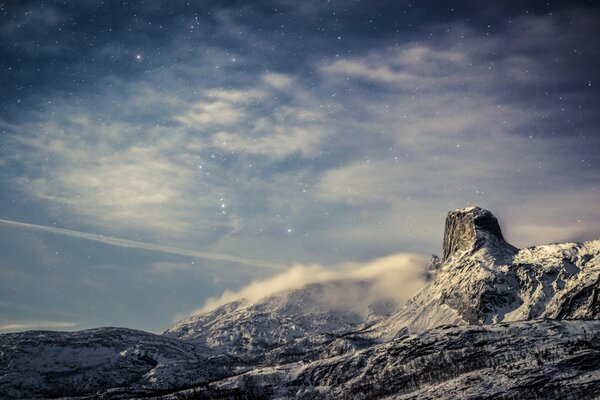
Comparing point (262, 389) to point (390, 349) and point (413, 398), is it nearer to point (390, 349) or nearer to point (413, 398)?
point (390, 349)

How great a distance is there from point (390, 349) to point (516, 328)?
4884 centimetres

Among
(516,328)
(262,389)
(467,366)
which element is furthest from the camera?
(262,389)

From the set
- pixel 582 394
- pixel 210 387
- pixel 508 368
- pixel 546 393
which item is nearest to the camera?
pixel 582 394

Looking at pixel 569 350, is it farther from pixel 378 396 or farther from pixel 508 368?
pixel 378 396

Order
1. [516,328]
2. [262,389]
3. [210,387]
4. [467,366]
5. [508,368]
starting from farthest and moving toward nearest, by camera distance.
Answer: [210,387], [262,389], [516,328], [467,366], [508,368]

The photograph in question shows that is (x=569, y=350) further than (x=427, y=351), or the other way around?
(x=427, y=351)

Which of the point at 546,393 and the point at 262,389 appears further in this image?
the point at 262,389

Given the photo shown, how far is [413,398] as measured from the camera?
412ft

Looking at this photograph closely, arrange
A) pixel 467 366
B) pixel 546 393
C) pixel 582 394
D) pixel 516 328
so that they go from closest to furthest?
pixel 582 394 → pixel 546 393 → pixel 467 366 → pixel 516 328

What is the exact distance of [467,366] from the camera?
147 metres

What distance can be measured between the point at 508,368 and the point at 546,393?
20.2 meters

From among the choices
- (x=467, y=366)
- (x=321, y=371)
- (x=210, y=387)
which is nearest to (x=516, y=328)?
(x=467, y=366)

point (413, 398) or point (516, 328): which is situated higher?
point (516, 328)

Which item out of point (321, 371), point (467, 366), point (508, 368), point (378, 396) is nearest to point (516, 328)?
point (467, 366)
